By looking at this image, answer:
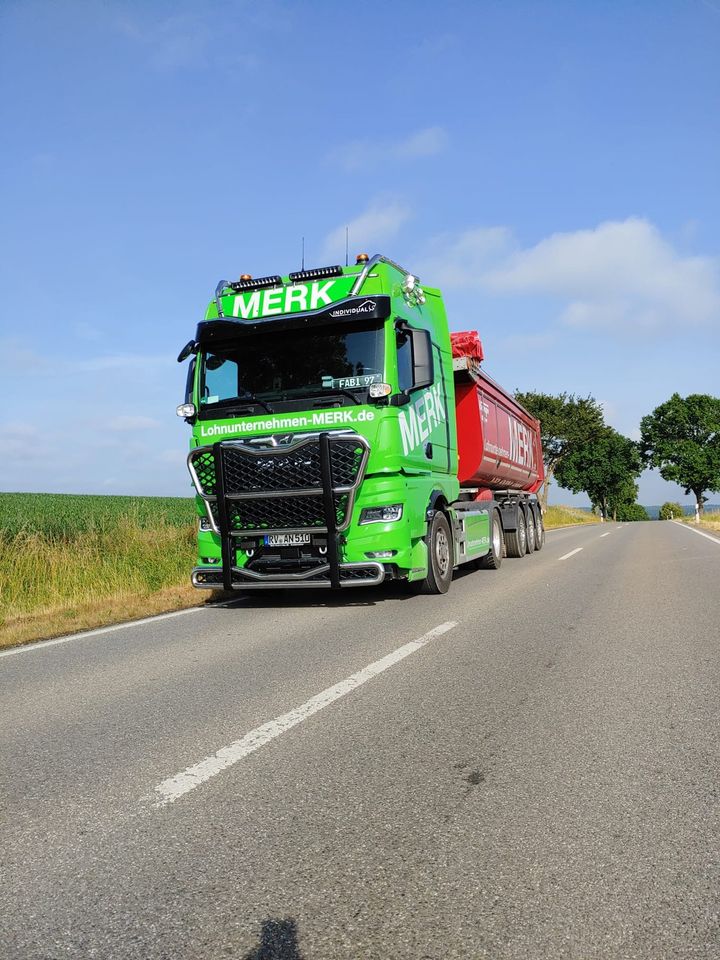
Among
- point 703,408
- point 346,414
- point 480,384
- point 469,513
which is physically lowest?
point 469,513

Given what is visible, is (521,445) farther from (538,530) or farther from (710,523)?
(710,523)

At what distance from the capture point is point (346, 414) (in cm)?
827

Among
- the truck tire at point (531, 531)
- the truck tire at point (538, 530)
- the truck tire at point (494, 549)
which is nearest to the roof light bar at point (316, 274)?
the truck tire at point (494, 549)

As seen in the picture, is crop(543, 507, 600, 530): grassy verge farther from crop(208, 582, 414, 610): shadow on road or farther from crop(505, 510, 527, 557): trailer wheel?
crop(208, 582, 414, 610): shadow on road

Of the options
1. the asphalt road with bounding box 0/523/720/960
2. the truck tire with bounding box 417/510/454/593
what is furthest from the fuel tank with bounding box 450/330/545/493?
the asphalt road with bounding box 0/523/720/960

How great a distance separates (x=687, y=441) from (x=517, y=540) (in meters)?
62.1

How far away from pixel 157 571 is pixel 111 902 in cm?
965

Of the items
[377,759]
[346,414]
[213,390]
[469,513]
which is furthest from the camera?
[469,513]

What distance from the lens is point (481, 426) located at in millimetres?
13117

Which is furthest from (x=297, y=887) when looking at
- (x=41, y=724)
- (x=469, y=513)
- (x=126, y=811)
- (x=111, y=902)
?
(x=469, y=513)

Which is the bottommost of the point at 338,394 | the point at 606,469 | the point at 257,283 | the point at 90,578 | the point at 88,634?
the point at 88,634

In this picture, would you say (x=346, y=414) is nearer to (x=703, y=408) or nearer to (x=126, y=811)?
(x=126, y=811)

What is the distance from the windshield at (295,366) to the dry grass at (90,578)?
2833mm

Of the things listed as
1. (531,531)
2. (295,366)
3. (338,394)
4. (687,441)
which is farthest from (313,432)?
(687,441)
